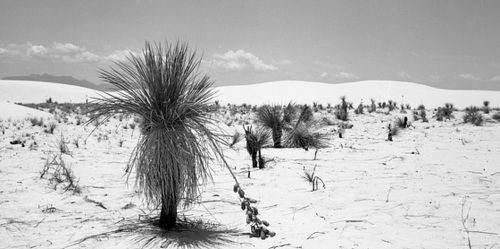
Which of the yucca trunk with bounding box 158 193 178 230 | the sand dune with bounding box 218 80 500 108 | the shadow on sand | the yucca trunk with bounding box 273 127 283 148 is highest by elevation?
the sand dune with bounding box 218 80 500 108

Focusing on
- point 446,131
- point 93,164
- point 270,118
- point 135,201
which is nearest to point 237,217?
point 135,201

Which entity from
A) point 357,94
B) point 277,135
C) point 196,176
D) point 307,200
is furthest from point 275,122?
point 357,94

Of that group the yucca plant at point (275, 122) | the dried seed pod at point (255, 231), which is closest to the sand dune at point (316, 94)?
the yucca plant at point (275, 122)

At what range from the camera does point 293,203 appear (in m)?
4.14

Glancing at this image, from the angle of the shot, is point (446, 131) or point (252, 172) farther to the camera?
point (446, 131)

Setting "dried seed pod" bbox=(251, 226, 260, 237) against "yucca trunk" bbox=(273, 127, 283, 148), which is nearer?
"dried seed pod" bbox=(251, 226, 260, 237)

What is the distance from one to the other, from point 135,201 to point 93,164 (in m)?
2.42

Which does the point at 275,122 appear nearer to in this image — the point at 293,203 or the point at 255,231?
the point at 293,203

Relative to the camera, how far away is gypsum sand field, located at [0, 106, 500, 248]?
2.96m

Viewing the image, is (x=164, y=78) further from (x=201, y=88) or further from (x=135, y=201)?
(x=135, y=201)

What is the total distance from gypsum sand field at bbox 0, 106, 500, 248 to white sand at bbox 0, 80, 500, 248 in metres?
0.01

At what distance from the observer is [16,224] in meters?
3.26

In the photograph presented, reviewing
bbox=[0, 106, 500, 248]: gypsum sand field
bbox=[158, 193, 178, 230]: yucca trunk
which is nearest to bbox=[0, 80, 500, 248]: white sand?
bbox=[0, 106, 500, 248]: gypsum sand field

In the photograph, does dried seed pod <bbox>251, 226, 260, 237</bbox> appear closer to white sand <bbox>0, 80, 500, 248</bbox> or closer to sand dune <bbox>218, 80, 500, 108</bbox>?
white sand <bbox>0, 80, 500, 248</bbox>
